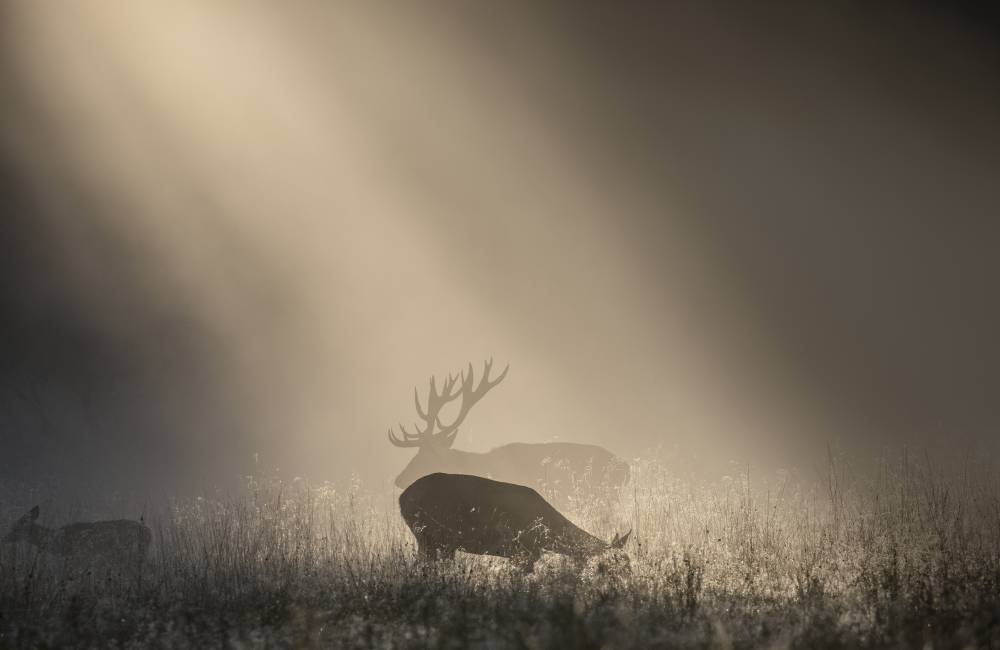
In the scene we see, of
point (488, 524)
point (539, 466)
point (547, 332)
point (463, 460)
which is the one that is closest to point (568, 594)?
point (488, 524)

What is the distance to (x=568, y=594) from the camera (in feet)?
18.5

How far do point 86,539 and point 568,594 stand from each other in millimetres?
5932

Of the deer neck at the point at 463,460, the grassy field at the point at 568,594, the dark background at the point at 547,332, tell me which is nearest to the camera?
the grassy field at the point at 568,594

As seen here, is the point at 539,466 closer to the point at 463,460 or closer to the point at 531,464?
the point at 531,464

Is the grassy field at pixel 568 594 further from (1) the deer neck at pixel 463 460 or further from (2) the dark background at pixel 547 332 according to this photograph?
(2) the dark background at pixel 547 332

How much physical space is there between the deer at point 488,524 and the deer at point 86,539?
310cm

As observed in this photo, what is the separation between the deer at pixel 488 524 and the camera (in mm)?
6906

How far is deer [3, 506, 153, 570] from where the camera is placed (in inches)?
331

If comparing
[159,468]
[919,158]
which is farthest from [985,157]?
[159,468]

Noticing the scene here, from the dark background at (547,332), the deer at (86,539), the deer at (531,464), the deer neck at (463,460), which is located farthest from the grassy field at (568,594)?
the dark background at (547,332)

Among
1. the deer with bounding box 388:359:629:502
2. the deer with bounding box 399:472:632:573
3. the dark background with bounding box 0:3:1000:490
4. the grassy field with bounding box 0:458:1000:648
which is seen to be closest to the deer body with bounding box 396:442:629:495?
the deer with bounding box 388:359:629:502

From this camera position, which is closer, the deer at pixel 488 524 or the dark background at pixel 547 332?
the deer at pixel 488 524

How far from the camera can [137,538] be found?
890cm

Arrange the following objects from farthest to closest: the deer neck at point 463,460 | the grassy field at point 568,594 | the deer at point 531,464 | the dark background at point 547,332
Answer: the dark background at point 547,332
the deer neck at point 463,460
the deer at point 531,464
the grassy field at point 568,594
